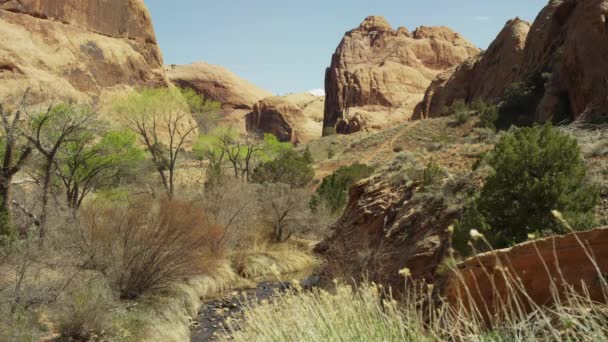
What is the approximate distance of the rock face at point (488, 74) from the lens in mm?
44312

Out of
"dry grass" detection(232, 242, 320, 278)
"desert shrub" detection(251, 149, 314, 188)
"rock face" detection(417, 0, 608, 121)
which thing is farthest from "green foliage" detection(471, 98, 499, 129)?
"dry grass" detection(232, 242, 320, 278)

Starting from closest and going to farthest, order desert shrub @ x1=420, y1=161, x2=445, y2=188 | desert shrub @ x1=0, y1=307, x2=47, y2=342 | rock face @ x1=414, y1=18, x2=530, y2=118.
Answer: desert shrub @ x1=0, y1=307, x2=47, y2=342 < desert shrub @ x1=420, y1=161, x2=445, y2=188 < rock face @ x1=414, y1=18, x2=530, y2=118

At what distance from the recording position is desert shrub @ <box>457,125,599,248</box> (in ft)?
31.2

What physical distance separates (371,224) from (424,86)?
63.9 m

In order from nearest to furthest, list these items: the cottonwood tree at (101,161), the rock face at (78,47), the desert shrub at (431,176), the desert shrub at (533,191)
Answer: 1. the desert shrub at (533,191)
2. the desert shrub at (431,176)
3. the cottonwood tree at (101,161)
4. the rock face at (78,47)

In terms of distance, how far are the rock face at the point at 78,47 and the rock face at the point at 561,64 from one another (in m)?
31.0

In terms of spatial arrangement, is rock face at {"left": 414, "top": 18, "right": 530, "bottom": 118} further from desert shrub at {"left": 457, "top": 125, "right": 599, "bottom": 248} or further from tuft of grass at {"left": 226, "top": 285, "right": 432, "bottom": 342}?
tuft of grass at {"left": 226, "top": 285, "right": 432, "bottom": 342}

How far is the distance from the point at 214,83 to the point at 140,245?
257ft

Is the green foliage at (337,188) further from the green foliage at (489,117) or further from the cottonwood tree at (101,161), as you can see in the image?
the cottonwood tree at (101,161)

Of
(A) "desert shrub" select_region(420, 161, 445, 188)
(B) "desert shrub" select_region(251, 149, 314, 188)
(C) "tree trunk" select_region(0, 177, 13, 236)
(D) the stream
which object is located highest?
(A) "desert shrub" select_region(420, 161, 445, 188)

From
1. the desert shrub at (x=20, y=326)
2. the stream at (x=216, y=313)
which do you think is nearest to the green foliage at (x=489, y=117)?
the stream at (x=216, y=313)

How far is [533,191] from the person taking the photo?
974 centimetres

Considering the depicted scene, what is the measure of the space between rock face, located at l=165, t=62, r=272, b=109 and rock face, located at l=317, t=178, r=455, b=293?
73058 mm

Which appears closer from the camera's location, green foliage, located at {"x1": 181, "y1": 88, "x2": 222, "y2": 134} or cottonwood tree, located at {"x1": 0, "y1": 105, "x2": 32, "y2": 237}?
cottonwood tree, located at {"x1": 0, "y1": 105, "x2": 32, "y2": 237}
